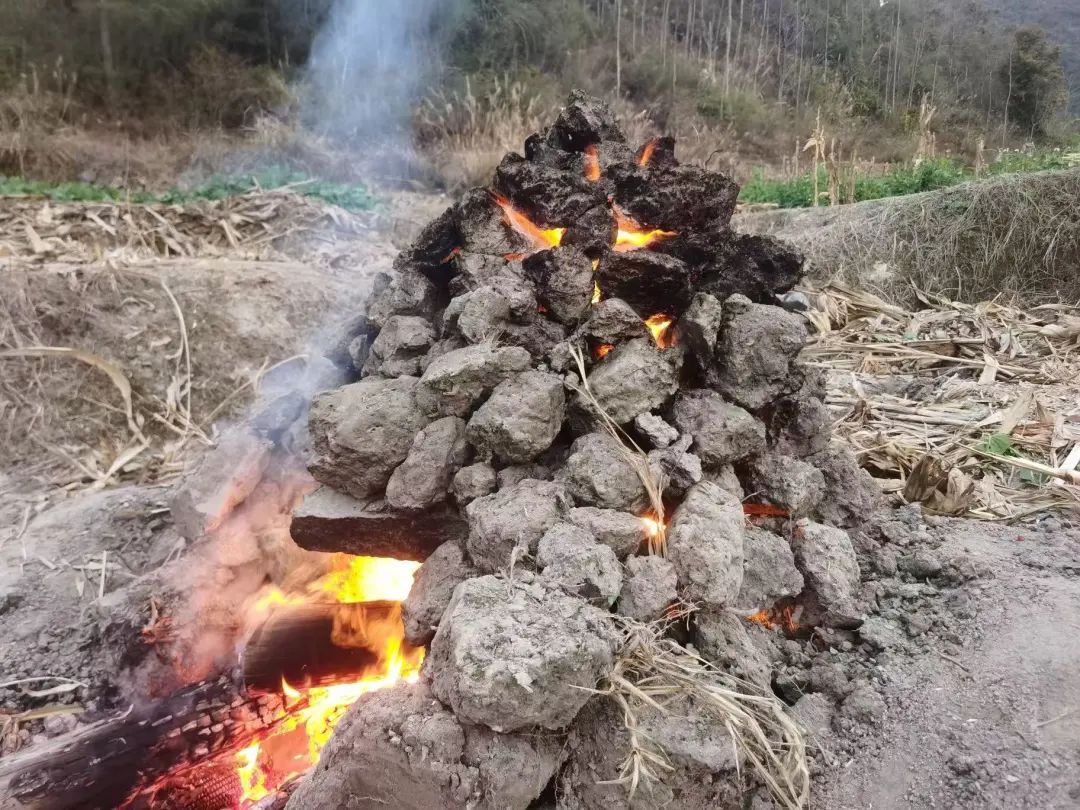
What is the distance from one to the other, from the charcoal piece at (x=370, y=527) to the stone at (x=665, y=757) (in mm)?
805

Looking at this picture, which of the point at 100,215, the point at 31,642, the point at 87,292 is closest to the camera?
the point at 31,642

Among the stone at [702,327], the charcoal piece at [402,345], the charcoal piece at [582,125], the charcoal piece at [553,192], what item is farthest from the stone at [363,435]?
the charcoal piece at [582,125]

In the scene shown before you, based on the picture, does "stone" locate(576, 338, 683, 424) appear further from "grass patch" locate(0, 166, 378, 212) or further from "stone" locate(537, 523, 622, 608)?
"grass patch" locate(0, 166, 378, 212)

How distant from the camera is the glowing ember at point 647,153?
9.13ft

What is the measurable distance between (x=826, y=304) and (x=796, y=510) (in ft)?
14.1

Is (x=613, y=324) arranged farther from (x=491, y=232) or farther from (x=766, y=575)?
(x=766, y=575)

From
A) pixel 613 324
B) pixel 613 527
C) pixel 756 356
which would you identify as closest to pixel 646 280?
pixel 613 324

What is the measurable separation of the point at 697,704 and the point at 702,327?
121 centimetres

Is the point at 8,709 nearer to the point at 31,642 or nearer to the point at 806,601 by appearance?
the point at 31,642

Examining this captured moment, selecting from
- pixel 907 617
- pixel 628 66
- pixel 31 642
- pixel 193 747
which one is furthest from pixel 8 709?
pixel 628 66

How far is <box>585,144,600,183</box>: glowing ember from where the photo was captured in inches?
108

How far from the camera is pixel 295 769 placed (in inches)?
84.8

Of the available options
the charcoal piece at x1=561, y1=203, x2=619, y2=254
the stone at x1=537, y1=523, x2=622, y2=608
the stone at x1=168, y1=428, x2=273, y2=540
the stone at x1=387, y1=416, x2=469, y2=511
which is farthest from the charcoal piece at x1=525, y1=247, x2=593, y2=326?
the stone at x1=168, y1=428, x2=273, y2=540

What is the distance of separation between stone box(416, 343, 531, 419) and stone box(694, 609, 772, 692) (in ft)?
3.30
